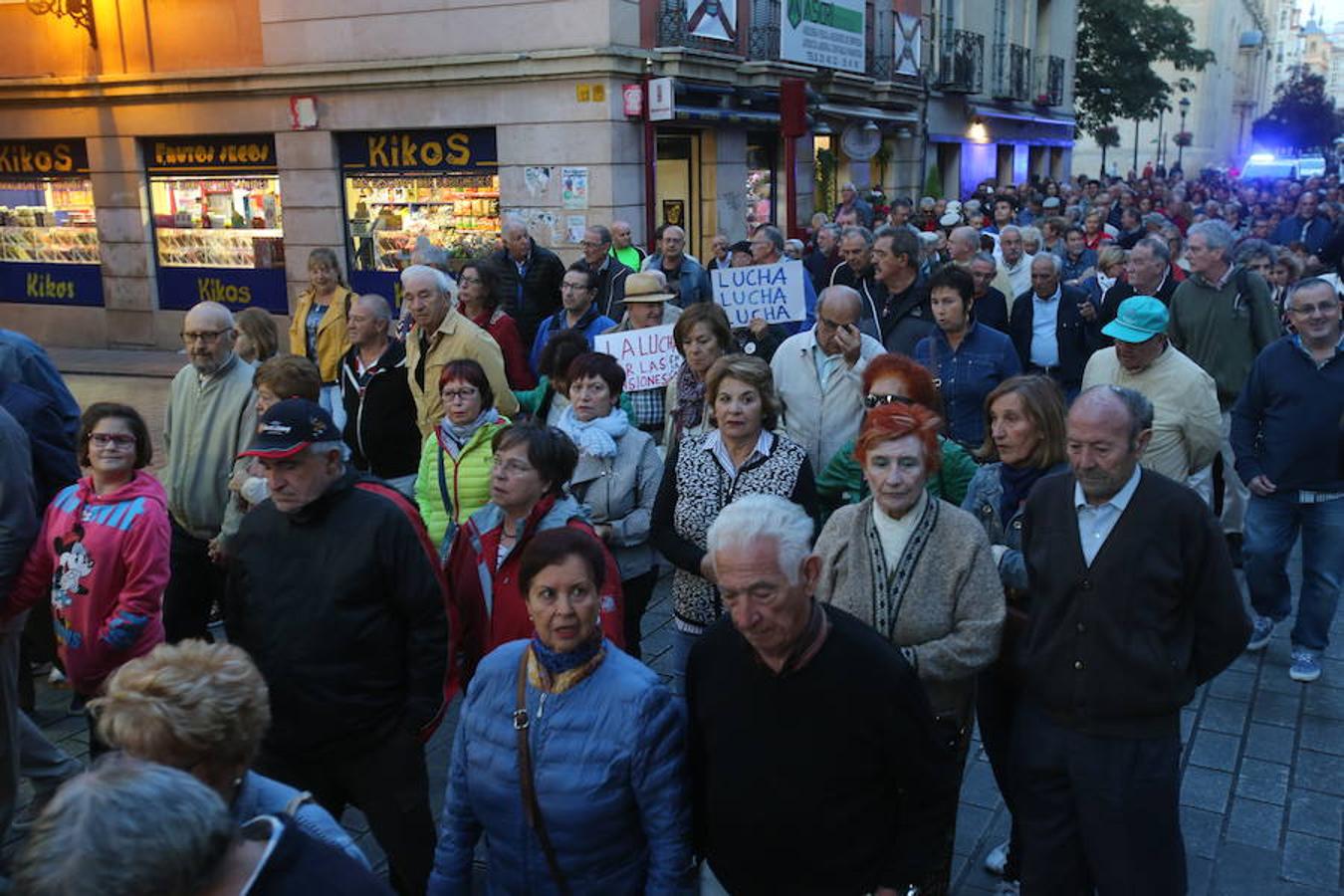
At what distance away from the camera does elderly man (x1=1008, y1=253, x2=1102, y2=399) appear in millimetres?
8312

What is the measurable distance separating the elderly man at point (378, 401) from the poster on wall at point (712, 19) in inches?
462

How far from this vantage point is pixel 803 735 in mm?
2660

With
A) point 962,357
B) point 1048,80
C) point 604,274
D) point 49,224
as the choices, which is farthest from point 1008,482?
point 1048,80

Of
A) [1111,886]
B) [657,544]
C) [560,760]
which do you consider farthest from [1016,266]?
[560,760]

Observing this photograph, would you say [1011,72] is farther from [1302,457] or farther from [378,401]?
[378,401]

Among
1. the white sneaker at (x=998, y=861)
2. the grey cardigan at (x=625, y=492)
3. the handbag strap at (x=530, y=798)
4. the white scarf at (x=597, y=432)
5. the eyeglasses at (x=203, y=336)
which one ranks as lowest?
the white sneaker at (x=998, y=861)

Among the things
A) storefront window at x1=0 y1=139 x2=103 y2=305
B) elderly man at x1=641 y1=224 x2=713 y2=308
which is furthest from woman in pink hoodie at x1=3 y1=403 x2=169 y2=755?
storefront window at x1=0 y1=139 x2=103 y2=305

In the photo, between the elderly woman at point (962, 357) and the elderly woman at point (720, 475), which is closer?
the elderly woman at point (720, 475)

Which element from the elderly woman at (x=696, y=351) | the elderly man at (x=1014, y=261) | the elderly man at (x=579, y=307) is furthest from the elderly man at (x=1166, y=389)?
the elderly man at (x=1014, y=261)

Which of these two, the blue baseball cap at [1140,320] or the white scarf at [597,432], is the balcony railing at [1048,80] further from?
the white scarf at [597,432]

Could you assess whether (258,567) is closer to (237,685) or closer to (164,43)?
(237,685)

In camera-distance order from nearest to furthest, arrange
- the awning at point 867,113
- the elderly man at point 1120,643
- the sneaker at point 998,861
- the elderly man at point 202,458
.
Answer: the elderly man at point 1120,643
the sneaker at point 998,861
the elderly man at point 202,458
the awning at point 867,113

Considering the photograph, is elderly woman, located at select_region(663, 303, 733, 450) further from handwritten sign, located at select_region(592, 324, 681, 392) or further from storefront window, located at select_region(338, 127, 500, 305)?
storefront window, located at select_region(338, 127, 500, 305)

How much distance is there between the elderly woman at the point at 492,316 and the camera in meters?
7.45
